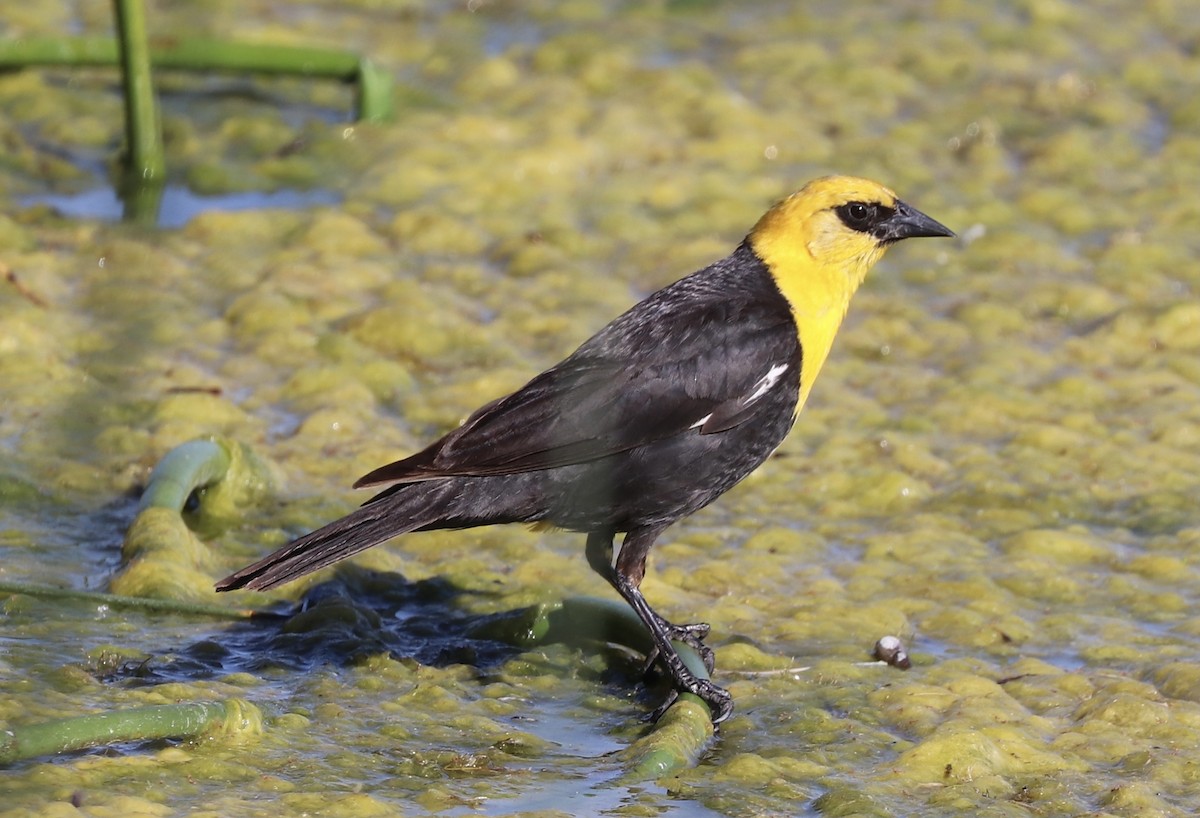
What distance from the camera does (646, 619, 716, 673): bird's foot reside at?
416 cm

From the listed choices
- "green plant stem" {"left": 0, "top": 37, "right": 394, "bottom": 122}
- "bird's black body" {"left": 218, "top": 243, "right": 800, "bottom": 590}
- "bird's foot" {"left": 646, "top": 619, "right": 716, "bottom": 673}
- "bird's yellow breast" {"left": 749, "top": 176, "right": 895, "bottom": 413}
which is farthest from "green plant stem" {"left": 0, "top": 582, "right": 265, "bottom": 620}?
"green plant stem" {"left": 0, "top": 37, "right": 394, "bottom": 122}

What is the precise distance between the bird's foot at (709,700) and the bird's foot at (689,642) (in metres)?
0.10

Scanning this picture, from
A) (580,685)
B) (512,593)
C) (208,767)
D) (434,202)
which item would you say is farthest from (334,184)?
(208,767)

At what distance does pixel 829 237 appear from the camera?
475 centimetres

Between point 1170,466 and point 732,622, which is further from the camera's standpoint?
point 1170,466

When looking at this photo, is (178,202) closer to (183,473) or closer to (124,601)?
(183,473)

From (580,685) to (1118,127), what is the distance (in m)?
4.35

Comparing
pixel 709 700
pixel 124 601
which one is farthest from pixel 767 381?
pixel 124 601

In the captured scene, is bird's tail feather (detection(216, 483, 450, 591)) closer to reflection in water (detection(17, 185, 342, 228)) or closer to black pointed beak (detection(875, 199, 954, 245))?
black pointed beak (detection(875, 199, 954, 245))

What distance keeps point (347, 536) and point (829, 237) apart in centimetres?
166

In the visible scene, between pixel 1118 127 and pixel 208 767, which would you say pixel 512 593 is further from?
pixel 1118 127

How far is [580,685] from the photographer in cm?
422

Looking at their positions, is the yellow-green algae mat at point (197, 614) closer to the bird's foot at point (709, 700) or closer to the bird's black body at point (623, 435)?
the bird's foot at point (709, 700)

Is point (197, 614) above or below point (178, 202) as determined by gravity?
below
